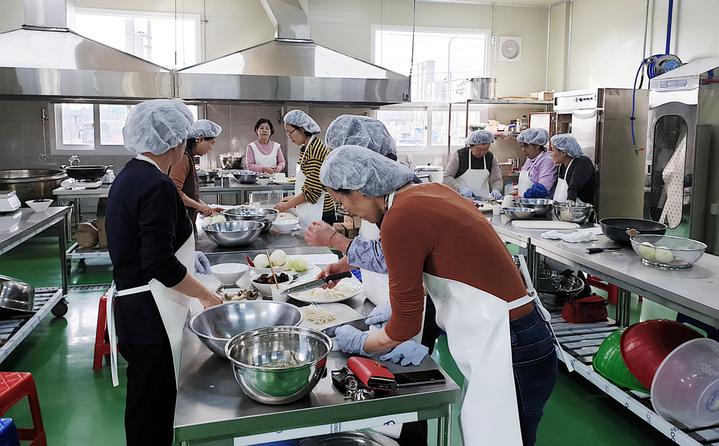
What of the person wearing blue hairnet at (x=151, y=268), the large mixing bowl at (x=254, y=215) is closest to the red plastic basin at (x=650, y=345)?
the person wearing blue hairnet at (x=151, y=268)

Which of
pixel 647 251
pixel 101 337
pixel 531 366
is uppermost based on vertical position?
pixel 647 251

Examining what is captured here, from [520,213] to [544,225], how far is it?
12.4 inches

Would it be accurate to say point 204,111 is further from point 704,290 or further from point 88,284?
point 704,290

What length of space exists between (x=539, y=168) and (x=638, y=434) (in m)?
3.22

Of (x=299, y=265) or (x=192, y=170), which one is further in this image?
(x=192, y=170)

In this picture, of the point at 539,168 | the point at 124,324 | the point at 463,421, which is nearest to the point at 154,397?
the point at 124,324

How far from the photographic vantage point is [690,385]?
253 cm

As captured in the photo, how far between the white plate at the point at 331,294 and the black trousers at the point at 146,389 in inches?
23.7

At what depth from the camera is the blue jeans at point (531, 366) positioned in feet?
6.00

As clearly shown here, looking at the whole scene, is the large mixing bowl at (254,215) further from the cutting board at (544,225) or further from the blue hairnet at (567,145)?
the blue hairnet at (567,145)

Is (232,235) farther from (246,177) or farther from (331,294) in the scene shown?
(246,177)

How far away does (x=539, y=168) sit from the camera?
18.6ft

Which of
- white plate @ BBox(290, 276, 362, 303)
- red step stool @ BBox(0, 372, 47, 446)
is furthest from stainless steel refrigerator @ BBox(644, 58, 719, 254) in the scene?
red step stool @ BBox(0, 372, 47, 446)

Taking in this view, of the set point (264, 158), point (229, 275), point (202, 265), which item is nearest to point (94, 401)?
point (202, 265)
